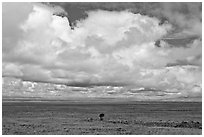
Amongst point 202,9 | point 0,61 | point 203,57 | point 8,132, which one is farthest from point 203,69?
point 8,132

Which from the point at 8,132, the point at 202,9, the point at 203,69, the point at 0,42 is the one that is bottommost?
the point at 8,132

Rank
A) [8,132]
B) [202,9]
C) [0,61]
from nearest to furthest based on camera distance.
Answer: [0,61]
[202,9]
[8,132]

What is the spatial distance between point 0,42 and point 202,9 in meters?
16.6

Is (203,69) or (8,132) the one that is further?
(8,132)

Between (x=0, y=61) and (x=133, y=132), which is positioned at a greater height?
(x=0, y=61)

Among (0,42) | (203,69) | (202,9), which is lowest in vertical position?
(203,69)

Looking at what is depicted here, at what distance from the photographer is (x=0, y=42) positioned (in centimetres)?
2553

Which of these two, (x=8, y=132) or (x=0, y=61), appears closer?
(x=0, y=61)

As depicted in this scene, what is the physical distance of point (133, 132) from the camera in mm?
41656

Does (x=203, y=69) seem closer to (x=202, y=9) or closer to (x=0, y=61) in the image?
(x=202, y=9)

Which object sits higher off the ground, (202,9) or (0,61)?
(202,9)

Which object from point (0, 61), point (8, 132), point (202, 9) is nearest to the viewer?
point (0, 61)

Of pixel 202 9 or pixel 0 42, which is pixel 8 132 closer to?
pixel 0 42

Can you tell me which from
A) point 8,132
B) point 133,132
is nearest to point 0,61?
point 8,132
